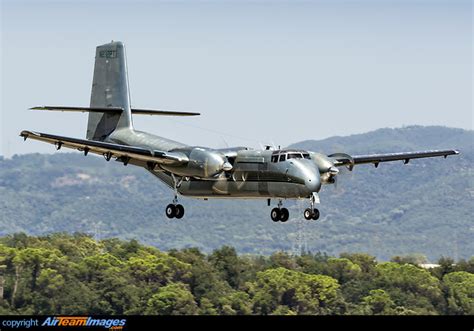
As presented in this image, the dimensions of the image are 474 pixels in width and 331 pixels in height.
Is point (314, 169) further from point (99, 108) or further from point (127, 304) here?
point (127, 304)

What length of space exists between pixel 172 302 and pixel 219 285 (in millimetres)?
5762

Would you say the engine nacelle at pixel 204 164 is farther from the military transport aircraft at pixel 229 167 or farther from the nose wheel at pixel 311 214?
the nose wheel at pixel 311 214

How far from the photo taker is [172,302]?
10262 centimetres

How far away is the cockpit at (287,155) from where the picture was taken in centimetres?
5491

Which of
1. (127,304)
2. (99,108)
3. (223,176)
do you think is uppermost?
(99,108)

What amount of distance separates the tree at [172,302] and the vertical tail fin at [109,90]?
37.5 meters

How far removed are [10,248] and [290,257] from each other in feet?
90.9

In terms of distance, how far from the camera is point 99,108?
65250mm

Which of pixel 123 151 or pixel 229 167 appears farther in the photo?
pixel 123 151

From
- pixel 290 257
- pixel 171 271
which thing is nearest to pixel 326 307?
pixel 290 257

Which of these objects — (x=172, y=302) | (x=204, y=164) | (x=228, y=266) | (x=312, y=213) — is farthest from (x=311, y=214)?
(x=228, y=266)
